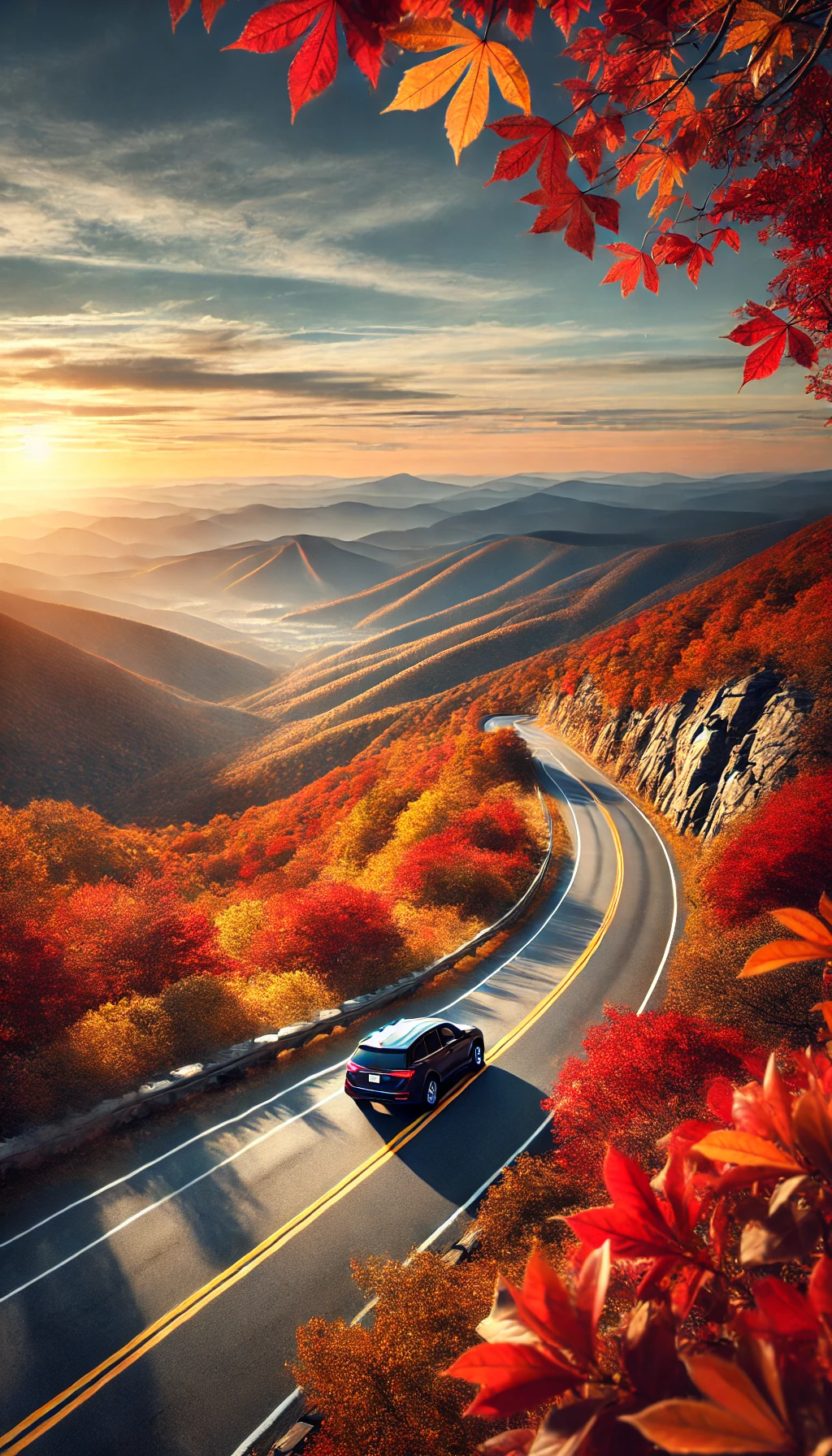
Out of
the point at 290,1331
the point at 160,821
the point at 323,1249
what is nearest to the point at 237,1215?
the point at 323,1249

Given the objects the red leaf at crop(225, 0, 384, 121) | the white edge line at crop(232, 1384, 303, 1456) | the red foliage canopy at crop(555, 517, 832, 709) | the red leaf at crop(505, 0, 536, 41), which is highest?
the red leaf at crop(505, 0, 536, 41)

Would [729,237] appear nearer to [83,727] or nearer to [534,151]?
[534,151]

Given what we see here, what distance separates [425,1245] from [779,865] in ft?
44.0

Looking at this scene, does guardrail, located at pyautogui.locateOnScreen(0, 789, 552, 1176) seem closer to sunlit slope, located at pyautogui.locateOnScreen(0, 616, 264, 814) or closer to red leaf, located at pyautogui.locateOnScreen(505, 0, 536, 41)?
red leaf, located at pyautogui.locateOnScreen(505, 0, 536, 41)

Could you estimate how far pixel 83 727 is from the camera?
82438mm

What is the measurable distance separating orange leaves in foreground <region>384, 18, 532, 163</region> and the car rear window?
12872 mm

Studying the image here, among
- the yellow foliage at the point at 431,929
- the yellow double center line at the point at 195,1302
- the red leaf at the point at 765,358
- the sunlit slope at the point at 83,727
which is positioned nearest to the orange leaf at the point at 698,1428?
the red leaf at the point at 765,358

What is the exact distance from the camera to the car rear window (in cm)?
1206

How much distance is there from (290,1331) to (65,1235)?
12.3 feet

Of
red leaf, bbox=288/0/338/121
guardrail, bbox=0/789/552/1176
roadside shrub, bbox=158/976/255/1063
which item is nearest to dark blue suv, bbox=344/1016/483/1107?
guardrail, bbox=0/789/552/1176

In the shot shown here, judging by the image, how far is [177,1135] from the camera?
11430mm

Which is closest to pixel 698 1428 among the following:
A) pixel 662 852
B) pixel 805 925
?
pixel 805 925

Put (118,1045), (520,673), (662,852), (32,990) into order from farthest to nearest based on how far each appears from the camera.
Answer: (520,673) < (662,852) < (32,990) < (118,1045)

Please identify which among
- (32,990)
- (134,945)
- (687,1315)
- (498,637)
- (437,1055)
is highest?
(687,1315)
